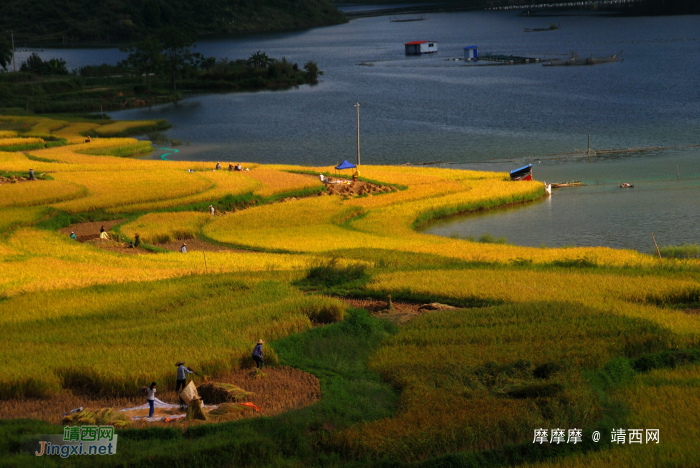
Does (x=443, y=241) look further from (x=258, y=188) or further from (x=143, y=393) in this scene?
(x=143, y=393)

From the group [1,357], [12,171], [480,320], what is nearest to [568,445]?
[480,320]

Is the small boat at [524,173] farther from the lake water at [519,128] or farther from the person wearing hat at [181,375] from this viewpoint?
the person wearing hat at [181,375]

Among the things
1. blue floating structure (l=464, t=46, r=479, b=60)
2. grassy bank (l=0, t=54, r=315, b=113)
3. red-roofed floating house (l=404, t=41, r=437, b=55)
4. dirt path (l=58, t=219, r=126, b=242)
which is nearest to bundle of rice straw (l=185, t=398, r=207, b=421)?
dirt path (l=58, t=219, r=126, b=242)

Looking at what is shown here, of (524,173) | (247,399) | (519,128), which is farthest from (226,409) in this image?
(519,128)

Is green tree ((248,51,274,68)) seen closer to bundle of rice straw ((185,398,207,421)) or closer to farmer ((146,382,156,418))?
farmer ((146,382,156,418))

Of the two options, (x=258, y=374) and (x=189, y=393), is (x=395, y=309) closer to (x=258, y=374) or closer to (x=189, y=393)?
(x=258, y=374)
